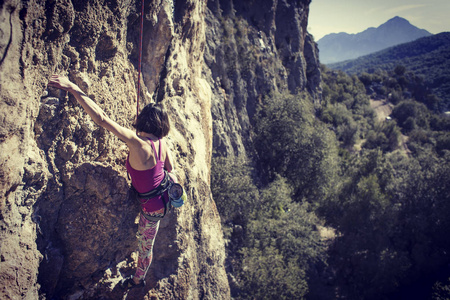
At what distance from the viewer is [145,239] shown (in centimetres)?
396

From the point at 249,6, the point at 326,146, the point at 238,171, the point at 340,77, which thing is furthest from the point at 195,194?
the point at 340,77

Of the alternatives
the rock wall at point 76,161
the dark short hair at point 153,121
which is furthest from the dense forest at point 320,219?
the dark short hair at point 153,121

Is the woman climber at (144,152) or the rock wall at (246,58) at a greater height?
the rock wall at (246,58)

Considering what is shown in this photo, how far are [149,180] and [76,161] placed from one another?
3.14 feet

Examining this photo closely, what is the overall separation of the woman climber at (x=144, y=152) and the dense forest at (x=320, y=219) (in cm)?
719

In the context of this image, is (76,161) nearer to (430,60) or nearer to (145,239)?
(145,239)

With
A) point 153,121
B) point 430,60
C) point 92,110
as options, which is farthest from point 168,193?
point 430,60

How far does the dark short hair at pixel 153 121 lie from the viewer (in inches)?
133

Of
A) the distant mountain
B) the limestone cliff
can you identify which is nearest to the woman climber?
the limestone cliff

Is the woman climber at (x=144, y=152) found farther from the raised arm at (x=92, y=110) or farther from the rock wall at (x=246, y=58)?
the rock wall at (x=246, y=58)

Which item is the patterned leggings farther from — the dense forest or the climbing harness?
the dense forest

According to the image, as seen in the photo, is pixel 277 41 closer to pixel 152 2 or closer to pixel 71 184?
pixel 152 2

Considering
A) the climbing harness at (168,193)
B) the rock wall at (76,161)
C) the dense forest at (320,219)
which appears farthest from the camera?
the dense forest at (320,219)

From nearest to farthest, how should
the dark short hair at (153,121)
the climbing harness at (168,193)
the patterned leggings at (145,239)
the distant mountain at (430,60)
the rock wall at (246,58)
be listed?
the dark short hair at (153,121) < the climbing harness at (168,193) < the patterned leggings at (145,239) < the rock wall at (246,58) < the distant mountain at (430,60)
